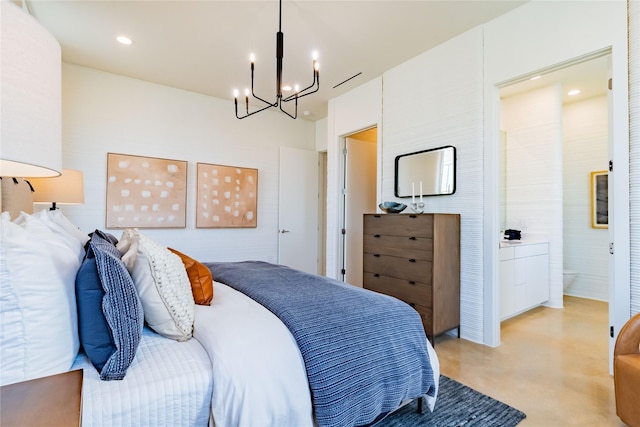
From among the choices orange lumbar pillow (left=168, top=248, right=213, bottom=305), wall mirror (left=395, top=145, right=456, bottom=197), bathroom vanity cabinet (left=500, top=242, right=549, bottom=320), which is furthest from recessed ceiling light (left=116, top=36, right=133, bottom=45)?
bathroom vanity cabinet (left=500, top=242, right=549, bottom=320)

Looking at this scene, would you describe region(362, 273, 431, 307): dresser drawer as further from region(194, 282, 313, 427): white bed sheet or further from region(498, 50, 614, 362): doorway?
region(498, 50, 614, 362): doorway

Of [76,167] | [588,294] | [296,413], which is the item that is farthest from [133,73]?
[588,294]

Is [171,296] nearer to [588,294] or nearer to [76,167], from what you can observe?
[76,167]

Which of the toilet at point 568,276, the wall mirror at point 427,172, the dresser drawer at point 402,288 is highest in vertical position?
the wall mirror at point 427,172

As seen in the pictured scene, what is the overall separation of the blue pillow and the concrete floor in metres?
1.97

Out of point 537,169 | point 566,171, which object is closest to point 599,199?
point 566,171

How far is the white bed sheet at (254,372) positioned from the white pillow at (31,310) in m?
0.47

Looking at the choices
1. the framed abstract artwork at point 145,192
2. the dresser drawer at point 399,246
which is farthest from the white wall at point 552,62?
the framed abstract artwork at point 145,192

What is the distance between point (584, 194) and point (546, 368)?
3.29 meters

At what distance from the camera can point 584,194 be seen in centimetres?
447

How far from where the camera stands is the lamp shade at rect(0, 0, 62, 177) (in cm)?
54

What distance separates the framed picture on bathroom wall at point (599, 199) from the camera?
13.9 ft

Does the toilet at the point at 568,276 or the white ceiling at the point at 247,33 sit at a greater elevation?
the white ceiling at the point at 247,33

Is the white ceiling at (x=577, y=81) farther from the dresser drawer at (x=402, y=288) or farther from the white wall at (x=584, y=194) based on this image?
the dresser drawer at (x=402, y=288)
